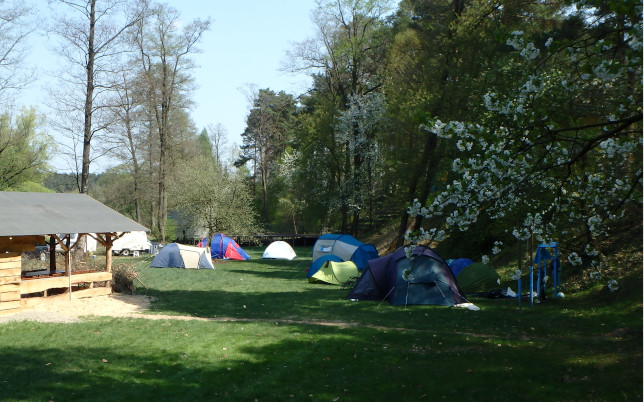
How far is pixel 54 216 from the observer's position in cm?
1518

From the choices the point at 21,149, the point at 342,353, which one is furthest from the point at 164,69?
the point at 342,353

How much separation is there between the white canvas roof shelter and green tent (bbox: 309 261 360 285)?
6.80 metres

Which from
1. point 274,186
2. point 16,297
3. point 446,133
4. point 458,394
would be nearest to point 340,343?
point 458,394

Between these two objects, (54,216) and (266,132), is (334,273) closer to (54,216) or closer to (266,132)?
(54,216)

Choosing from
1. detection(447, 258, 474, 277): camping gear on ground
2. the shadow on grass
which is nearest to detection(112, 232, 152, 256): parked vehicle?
detection(447, 258, 474, 277): camping gear on ground

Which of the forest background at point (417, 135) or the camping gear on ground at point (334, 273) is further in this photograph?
the camping gear on ground at point (334, 273)

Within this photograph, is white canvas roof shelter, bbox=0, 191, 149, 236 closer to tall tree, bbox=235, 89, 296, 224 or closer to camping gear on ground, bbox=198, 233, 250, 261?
camping gear on ground, bbox=198, 233, 250, 261

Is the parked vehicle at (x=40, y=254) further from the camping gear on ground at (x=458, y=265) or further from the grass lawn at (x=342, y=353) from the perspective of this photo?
the camping gear on ground at (x=458, y=265)

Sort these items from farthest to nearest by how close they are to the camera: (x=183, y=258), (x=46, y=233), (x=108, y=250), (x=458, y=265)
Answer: (x=183, y=258)
(x=458, y=265)
(x=108, y=250)
(x=46, y=233)

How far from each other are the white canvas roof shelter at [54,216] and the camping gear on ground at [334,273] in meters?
6.80

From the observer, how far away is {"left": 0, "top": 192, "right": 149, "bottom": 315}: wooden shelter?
43.4 feet

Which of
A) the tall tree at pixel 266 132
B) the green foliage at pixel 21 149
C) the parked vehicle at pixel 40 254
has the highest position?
the tall tree at pixel 266 132

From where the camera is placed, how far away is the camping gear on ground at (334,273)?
67.2 ft

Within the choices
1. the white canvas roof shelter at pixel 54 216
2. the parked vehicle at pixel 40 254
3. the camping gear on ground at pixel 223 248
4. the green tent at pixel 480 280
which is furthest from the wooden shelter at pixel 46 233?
the camping gear on ground at pixel 223 248
